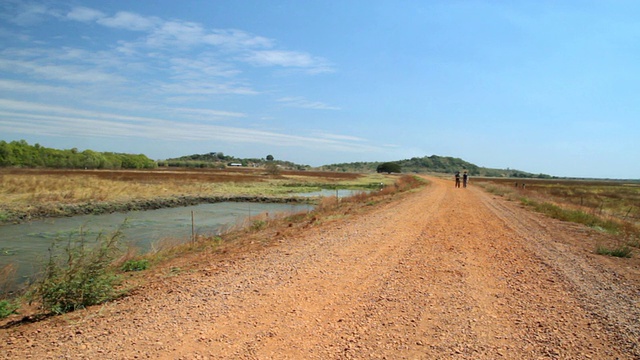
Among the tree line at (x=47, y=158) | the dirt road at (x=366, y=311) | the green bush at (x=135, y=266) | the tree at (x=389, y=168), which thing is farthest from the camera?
the tree at (x=389, y=168)

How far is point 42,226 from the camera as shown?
22.0m

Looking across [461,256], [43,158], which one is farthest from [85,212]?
[43,158]

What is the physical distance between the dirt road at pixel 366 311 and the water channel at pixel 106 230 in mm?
5275

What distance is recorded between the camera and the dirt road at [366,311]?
14.5ft

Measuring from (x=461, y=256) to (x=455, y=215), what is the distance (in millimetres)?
7895

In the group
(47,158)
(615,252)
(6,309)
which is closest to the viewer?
(6,309)

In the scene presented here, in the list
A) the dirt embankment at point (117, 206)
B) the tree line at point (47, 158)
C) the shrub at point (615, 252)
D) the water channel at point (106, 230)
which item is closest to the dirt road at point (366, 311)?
the shrub at point (615, 252)

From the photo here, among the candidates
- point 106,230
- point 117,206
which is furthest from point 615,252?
point 117,206

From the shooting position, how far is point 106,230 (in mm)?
20594

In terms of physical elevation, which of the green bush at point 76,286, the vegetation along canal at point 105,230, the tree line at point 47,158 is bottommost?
the vegetation along canal at point 105,230

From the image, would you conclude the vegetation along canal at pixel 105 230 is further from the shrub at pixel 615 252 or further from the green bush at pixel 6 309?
the shrub at pixel 615 252

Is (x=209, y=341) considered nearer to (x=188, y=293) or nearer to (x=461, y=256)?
(x=188, y=293)

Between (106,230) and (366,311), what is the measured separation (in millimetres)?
19045

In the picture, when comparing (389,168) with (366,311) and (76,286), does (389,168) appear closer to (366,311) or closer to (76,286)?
(366,311)
